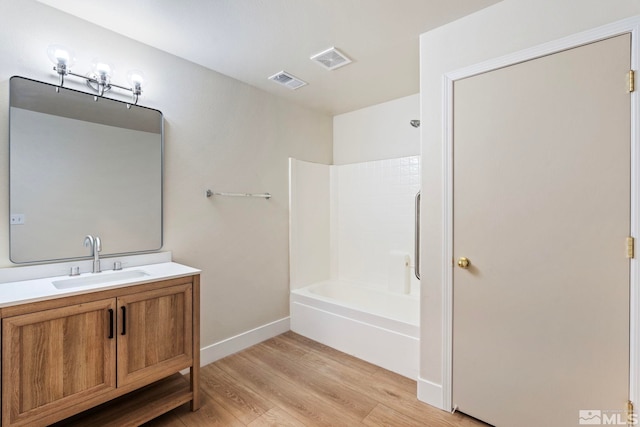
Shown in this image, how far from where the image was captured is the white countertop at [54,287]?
134cm

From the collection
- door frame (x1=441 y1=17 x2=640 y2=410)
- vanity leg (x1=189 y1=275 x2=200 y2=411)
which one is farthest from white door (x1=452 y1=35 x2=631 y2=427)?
vanity leg (x1=189 y1=275 x2=200 y2=411)

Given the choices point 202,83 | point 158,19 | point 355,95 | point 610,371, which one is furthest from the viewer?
point 355,95

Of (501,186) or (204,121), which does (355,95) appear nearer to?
(204,121)

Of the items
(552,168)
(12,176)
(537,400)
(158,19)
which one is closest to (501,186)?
(552,168)

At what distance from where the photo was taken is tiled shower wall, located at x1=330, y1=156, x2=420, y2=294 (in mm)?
3178

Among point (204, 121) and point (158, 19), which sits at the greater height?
point (158, 19)

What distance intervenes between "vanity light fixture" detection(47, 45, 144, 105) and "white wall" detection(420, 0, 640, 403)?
6.53ft

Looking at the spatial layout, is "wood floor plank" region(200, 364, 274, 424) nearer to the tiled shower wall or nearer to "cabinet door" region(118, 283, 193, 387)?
"cabinet door" region(118, 283, 193, 387)

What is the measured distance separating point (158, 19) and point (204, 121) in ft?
2.58

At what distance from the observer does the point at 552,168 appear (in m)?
1.60

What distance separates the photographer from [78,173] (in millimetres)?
1867

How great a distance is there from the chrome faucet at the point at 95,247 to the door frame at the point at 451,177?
2.23m

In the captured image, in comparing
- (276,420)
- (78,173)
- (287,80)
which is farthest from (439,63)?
(276,420)

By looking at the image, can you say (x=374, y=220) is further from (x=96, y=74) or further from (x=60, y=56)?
(x=60, y=56)
